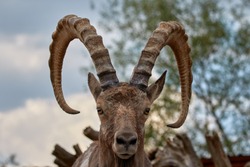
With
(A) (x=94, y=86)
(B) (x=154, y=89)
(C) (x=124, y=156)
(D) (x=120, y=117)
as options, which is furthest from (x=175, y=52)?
(C) (x=124, y=156)

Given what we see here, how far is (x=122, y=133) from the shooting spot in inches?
377

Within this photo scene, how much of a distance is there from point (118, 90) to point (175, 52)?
8.10ft

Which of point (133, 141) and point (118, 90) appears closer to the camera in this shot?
point (133, 141)

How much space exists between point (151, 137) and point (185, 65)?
2416 cm

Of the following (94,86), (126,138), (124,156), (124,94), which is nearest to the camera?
(126,138)

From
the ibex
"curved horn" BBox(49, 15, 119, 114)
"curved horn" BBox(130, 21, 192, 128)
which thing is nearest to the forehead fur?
the ibex

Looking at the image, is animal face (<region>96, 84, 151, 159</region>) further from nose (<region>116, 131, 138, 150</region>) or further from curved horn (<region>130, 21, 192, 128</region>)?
curved horn (<region>130, 21, 192, 128</region>)

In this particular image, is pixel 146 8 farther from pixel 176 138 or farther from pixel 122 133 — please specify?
pixel 122 133

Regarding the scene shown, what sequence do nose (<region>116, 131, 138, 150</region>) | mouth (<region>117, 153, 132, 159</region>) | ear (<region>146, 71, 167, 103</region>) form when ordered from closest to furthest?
nose (<region>116, 131, 138, 150</region>) < mouth (<region>117, 153, 132, 159</region>) < ear (<region>146, 71, 167, 103</region>)

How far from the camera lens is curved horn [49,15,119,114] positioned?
34.8 feet

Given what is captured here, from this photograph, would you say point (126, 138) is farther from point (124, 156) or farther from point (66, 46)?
point (66, 46)

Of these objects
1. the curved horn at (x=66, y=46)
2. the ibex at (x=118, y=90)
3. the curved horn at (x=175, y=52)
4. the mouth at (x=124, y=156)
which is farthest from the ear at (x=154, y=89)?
the mouth at (x=124, y=156)

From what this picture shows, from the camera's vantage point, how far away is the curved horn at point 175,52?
35.4 feet

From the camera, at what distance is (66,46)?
12.6m
